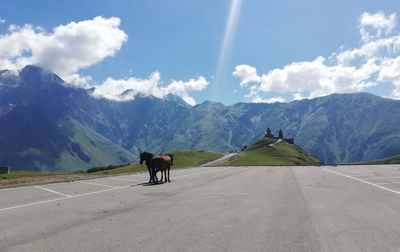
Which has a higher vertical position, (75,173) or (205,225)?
(75,173)

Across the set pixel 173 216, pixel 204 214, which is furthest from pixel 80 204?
pixel 204 214

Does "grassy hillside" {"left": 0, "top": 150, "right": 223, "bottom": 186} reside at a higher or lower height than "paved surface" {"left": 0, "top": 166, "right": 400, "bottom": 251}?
higher

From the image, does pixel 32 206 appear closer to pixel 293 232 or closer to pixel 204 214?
pixel 204 214

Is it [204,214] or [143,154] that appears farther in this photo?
[143,154]

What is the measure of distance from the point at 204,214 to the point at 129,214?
2804 millimetres

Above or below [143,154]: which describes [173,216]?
below

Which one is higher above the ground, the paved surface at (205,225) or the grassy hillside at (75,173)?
the grassy hillside at (75,173)

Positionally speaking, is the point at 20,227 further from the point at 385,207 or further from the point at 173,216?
the point at 385,207

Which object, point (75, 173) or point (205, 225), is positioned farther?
point (75, 173)

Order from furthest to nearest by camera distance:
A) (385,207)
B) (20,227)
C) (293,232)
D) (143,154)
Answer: (143,154), (385,207), (20,227), (293,232)

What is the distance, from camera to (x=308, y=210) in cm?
1105

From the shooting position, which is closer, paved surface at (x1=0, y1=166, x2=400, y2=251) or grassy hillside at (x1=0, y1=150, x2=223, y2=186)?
paved surface at (x1=0, y1=166, x2=400, y2=251)

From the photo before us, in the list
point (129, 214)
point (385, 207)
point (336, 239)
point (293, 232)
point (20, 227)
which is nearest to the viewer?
point (336, 239)

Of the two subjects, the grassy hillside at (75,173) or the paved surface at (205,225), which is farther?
the grassy hillside at (75,173)
